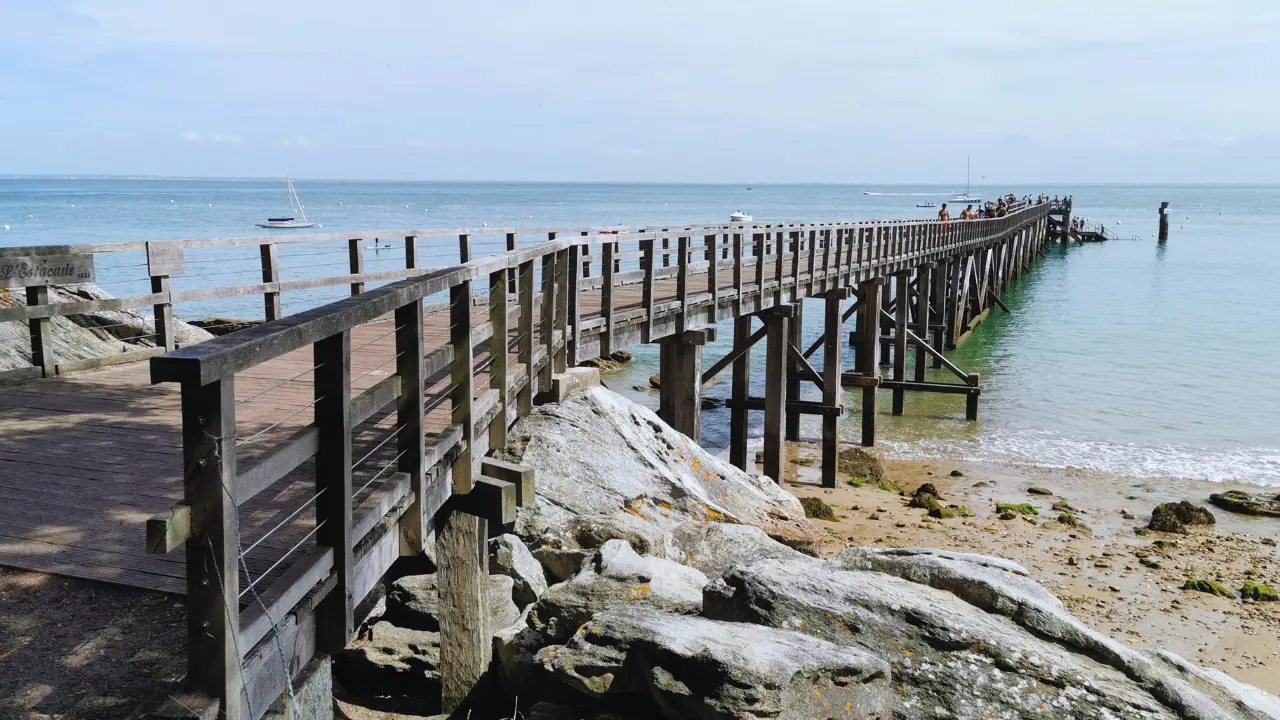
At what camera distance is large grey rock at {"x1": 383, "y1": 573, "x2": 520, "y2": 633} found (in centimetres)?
632

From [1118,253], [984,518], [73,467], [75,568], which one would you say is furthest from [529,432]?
[1118,253]

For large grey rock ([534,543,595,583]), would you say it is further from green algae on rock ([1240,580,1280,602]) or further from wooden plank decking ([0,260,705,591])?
green algae on rock ([1240,580,1280,602])

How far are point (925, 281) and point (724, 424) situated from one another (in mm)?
8486

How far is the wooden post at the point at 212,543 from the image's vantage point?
2549 mm

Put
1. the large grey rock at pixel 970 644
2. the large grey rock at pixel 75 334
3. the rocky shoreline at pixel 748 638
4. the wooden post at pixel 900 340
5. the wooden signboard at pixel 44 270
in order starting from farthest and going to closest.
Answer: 1. the wooden post at pixel 900 340
2. the large grey rock at pixel 75 334
3. the wooden signboard at pixel 44 270
4. the large grey rock at pixel 970 644
5. the rocky shoreline at pixel 748 638

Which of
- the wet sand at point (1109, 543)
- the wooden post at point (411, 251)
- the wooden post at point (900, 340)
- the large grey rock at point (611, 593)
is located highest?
the wooden post at point (411, 251)

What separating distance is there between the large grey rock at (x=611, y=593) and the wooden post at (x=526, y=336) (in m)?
1.16

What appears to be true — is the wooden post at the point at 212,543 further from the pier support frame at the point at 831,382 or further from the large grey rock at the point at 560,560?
the pier support frame at the point at 831,382

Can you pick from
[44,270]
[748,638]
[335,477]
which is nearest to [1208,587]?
[748,638]

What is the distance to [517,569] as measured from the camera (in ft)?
22.5

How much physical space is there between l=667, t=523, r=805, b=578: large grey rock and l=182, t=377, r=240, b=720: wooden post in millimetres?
4771

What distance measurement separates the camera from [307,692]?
338cm

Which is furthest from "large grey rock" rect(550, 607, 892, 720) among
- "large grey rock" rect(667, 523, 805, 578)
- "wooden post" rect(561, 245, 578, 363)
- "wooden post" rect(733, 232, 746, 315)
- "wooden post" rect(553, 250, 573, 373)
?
"wooden post" rect(733, 232, 746, 315)

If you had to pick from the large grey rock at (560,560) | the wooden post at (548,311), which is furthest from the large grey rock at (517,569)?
the wooden post at (548,311)
